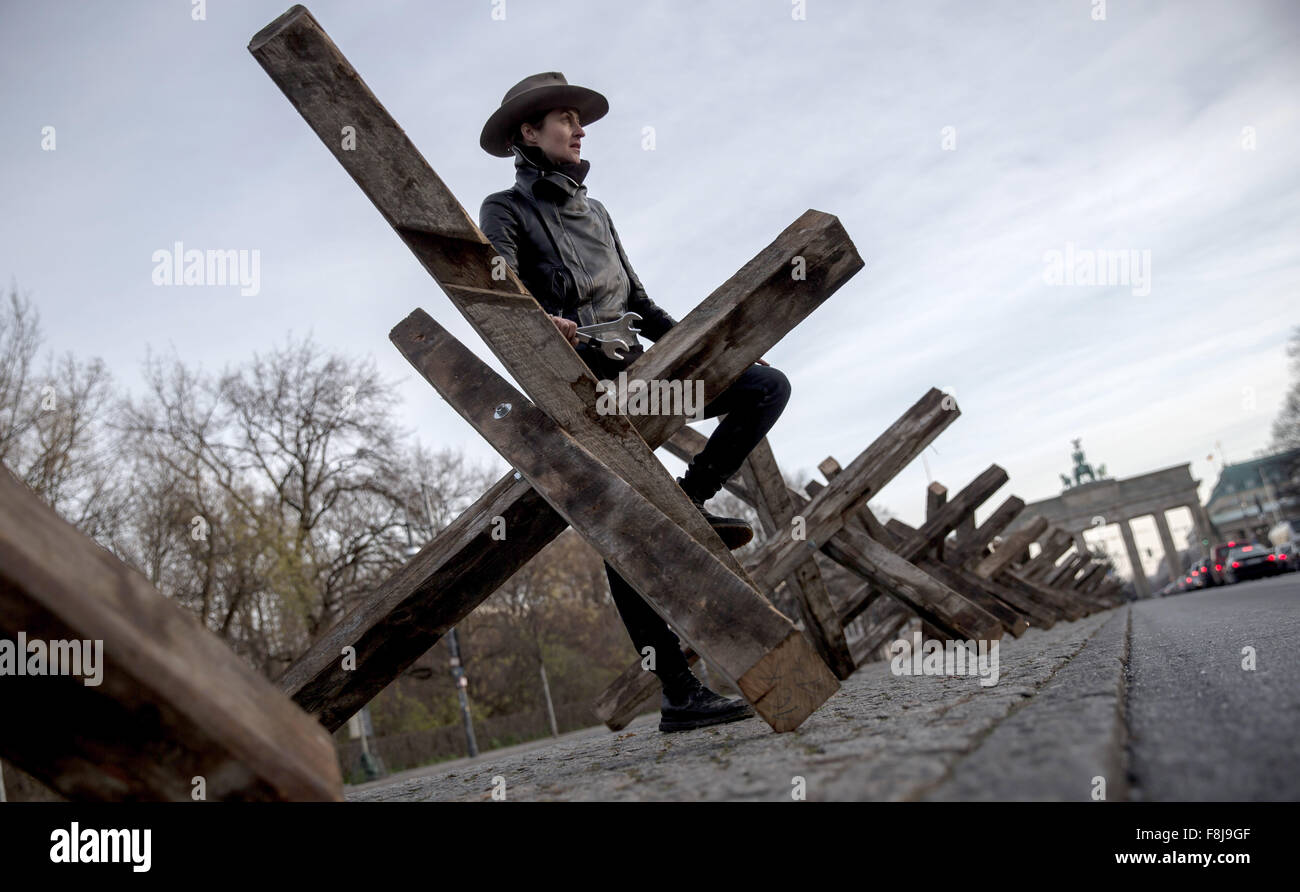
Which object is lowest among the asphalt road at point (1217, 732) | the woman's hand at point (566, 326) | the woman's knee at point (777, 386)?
the asphalt road at point (1217, 732)

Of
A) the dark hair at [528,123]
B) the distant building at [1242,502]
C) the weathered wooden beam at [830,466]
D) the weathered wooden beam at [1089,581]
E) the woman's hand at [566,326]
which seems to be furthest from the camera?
the distant building at [1242,502]

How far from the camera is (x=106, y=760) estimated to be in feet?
3.90

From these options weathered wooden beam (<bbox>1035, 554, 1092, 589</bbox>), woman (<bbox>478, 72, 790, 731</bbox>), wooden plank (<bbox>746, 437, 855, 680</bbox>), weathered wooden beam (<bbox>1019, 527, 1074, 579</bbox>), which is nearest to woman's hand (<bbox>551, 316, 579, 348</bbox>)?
woman (<bbox>478, 72, 790, 731</bbox>)

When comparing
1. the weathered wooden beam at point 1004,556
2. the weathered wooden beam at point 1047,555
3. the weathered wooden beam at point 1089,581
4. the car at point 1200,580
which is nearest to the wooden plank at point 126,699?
the weathered wooden beam at point 1004,556

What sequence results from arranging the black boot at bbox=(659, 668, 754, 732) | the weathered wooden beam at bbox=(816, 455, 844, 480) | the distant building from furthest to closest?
the distant building, the weathered wooden beam at bbox=(816, 455, 844, 480), the black boot at bbox=(659, 668, 754, 732)

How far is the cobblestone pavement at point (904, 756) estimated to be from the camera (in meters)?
1.09

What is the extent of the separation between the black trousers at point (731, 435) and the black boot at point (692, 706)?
5 centimetres

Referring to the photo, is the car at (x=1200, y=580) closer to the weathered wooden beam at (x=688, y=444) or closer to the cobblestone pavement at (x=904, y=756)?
the weathered wooden beam at (x=688, y=444)

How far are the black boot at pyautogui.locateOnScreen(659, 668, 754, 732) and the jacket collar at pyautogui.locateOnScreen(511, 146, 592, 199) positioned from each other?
1.84m

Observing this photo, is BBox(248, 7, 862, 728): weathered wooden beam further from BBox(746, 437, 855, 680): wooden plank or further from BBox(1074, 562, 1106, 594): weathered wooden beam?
BBox(1074, 562, 1106, 594): weathered wooden beam

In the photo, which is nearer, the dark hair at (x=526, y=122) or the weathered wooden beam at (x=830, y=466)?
the dark hair at (x=526, y=122)

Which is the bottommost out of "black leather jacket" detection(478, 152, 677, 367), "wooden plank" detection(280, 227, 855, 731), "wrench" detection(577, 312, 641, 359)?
"wooden plank" detection(280, 227, 855, 731)

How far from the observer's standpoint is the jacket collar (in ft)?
10.5
